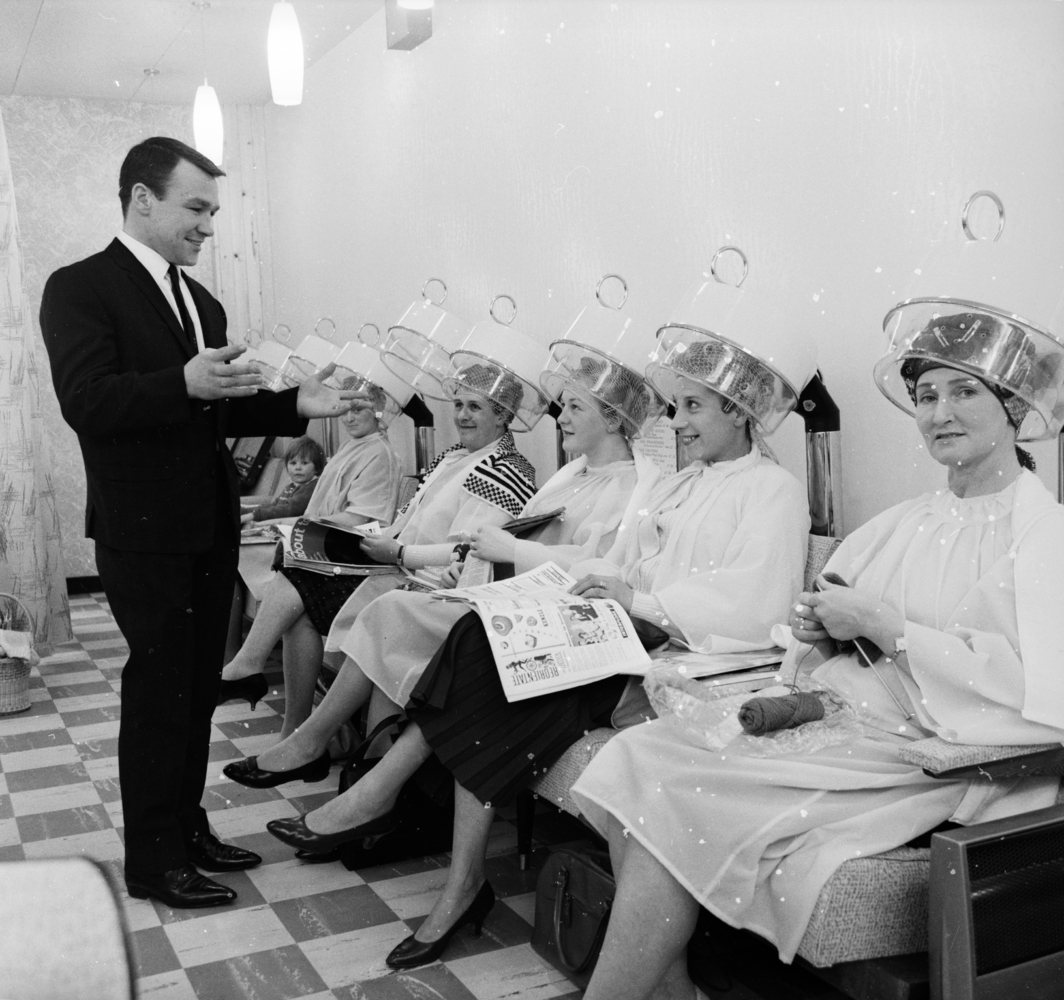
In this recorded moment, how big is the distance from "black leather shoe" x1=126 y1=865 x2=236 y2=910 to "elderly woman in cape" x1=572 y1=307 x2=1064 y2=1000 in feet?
3.36

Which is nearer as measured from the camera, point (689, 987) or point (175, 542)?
point (689, 987)

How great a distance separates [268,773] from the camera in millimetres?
2854

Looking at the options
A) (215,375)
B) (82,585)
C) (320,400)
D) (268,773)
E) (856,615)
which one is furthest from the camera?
(82,585)

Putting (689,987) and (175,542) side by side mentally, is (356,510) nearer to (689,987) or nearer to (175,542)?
(175,542)

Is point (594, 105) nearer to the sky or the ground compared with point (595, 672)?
nearer to the sky

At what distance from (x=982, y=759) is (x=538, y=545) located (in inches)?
57.3

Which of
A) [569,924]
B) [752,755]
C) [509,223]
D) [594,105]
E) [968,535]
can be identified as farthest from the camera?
[509,223]

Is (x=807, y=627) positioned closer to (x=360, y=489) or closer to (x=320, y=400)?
(x=320, y=400)

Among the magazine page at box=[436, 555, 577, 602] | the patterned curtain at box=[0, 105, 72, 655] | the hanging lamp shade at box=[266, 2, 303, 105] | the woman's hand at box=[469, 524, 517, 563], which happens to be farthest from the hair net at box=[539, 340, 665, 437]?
the patterned curtain at box=[0, 105, 72, 655]

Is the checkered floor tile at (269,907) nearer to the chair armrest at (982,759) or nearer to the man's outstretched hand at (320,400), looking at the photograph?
the chair armrest at (982,759)

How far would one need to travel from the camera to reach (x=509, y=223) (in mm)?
4184

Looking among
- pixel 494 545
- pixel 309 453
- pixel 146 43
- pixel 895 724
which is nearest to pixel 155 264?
pixel 494 545

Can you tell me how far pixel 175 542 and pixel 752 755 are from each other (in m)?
1.33

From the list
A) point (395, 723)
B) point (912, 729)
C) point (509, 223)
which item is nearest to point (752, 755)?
point (912, 729)
